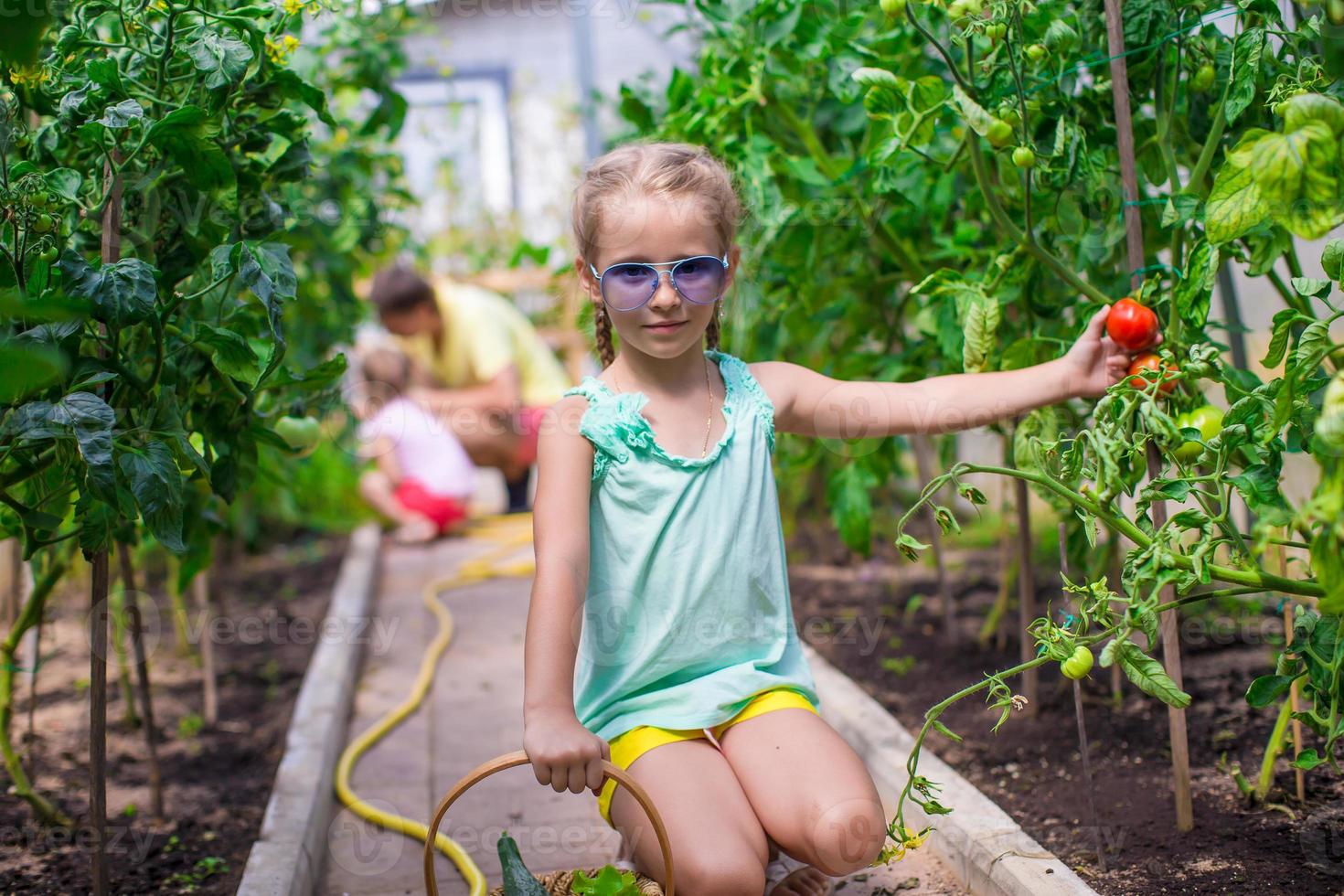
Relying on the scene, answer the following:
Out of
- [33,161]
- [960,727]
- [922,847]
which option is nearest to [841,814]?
[922,847]

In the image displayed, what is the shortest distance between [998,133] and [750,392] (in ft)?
1.87

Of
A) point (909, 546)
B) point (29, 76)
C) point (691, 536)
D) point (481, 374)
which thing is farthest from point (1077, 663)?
point (481, 374)

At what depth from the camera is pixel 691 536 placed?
5.88 feet

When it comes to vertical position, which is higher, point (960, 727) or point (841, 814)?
point (841, 814)

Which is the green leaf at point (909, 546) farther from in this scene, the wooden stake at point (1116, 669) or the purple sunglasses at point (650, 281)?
the wooden stake at point (1116, 669)

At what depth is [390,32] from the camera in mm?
3088

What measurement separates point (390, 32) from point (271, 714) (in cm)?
182

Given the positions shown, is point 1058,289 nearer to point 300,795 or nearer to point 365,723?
point 300,795

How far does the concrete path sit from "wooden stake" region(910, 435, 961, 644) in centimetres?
87

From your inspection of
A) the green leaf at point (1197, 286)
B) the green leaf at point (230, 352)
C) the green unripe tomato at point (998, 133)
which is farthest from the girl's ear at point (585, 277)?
the green leaf at point (1197, 286)

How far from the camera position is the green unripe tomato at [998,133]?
1.57 m

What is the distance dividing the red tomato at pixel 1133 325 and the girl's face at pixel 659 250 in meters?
0.60

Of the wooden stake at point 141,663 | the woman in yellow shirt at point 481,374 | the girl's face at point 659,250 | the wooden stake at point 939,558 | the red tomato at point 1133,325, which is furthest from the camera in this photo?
the woman in yellow shirt at point 481,374

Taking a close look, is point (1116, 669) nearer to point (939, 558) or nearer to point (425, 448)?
point (939, 558)
